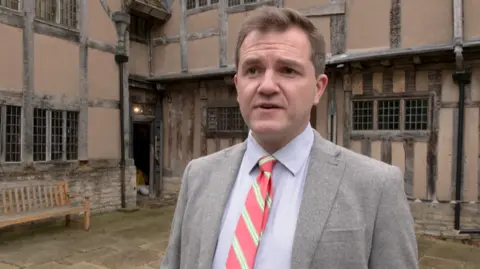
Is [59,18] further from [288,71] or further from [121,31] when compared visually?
[288,71]

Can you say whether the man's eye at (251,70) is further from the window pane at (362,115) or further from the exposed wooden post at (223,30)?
the exposed wooden post at (223,30)

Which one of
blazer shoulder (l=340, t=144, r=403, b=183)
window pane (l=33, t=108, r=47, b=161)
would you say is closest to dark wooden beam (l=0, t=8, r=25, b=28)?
window pane (l=33, t=108, r=47, b=161)


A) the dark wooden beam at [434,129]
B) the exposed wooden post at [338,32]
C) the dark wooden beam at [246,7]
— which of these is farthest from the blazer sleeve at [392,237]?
the dark wooden beam at [246,7]

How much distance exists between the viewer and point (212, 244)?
1320 millimetres

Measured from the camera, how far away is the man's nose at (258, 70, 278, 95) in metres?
1.23

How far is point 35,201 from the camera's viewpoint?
6.61m

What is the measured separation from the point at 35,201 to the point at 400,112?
7116 mm

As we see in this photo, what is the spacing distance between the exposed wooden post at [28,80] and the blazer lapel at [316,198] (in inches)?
275

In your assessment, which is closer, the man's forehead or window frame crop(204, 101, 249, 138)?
the man's forehead

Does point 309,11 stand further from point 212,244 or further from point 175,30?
point 212,244

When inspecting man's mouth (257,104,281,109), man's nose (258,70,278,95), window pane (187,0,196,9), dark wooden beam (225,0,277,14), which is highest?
window pane (187,0,196,9)

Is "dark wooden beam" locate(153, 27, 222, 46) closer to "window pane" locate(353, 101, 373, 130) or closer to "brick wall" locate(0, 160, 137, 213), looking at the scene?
"brick wall" locate(0, 160, 137, 213)

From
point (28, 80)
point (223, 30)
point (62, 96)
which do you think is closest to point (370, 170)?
point (28, 80)

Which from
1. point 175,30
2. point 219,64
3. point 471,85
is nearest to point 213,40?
point 219,64
